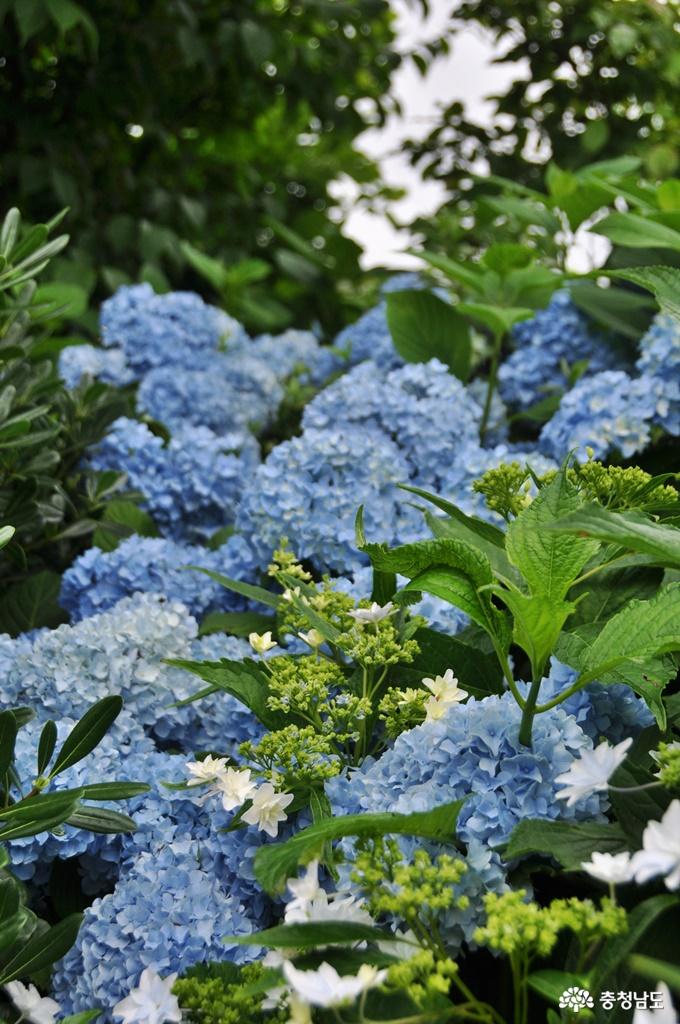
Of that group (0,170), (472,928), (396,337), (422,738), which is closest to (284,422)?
(396,337)

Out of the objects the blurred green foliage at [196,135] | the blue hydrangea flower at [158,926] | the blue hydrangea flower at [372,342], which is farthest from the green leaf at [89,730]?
the blurred green foliage at [196,135]

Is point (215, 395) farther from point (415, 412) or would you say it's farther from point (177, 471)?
point (415, 412)

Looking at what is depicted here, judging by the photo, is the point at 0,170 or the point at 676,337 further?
the point at 0,170

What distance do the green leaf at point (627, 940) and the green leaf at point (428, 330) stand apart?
45.6 inches

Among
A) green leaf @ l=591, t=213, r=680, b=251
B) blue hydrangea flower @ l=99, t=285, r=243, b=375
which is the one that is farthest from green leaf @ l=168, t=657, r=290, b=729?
blue hydrangea flower @ l=99, t=285, r=243, b=375

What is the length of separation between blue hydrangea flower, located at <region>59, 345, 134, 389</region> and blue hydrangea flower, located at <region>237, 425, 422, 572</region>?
53cm

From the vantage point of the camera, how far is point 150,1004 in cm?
91

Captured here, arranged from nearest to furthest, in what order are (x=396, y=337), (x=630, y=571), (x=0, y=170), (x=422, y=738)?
1. (x=422, y=738)
2. (x=630, y=571)
3. (x=396, y=337)
4. (x=0, y=170)

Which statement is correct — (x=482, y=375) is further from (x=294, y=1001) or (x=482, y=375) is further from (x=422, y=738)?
(x=294, y=1001)

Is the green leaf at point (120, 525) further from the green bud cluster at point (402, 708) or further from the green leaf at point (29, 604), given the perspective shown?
the green bud cluster at point (402, 708)

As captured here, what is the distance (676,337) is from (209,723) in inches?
34.2

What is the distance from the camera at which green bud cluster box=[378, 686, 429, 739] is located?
105 cm

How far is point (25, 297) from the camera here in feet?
5.11

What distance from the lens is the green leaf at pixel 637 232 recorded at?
158 cm
